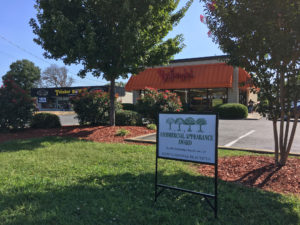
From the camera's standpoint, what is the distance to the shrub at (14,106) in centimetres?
881

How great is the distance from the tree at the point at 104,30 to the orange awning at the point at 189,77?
1098 centimetres

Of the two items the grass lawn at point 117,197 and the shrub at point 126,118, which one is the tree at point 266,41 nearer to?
the grass lawn at point 117,197

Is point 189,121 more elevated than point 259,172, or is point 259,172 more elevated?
point 189,121

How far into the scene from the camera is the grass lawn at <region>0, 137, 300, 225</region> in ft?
8.93

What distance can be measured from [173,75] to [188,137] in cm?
1910

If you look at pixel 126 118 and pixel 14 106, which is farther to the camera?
pixel 126 118

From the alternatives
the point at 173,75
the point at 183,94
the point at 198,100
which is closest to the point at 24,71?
the point at 183,94

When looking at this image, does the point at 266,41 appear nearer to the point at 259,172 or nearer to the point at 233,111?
the point at 259,172

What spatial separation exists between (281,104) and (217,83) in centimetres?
1538

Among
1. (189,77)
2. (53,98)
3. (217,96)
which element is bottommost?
(217,96)

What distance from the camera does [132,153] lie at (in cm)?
583

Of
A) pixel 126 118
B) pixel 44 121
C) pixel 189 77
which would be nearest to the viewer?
pixel 44 121

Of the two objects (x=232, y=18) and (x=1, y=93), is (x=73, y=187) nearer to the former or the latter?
(x=232, y=18)

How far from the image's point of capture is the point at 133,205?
3.03 m
